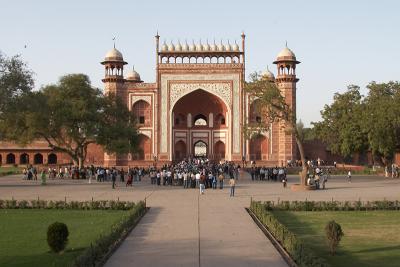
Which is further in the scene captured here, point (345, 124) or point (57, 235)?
point (345, 124)

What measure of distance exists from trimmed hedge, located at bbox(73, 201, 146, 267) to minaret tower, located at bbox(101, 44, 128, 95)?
115 ft

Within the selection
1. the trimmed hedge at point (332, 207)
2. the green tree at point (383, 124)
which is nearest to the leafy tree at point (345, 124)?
the green tree at point (383, 124)

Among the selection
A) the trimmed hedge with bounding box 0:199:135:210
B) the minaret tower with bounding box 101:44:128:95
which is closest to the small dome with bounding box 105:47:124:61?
the minaret tower with bounding box 101:44:128:95

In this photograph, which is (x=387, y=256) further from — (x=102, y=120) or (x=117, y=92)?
(x=117, y=92)

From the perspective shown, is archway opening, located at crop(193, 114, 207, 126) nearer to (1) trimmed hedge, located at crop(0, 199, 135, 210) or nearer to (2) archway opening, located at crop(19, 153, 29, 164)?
(2) archway opening, located at crop(19, 153, 29, 164)

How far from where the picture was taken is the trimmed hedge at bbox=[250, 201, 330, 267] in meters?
8.60

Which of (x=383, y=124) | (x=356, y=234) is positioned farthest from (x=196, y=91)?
(x=356, y=234)

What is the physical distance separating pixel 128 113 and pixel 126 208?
20.6 metres

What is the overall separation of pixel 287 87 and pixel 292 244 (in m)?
39.0

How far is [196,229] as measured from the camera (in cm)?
1328

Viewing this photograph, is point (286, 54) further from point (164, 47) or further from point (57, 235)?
point (57, 235)

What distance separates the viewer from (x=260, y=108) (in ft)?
92.9

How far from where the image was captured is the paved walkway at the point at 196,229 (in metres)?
10.0

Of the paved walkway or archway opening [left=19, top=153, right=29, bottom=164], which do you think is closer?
the paved walkway
